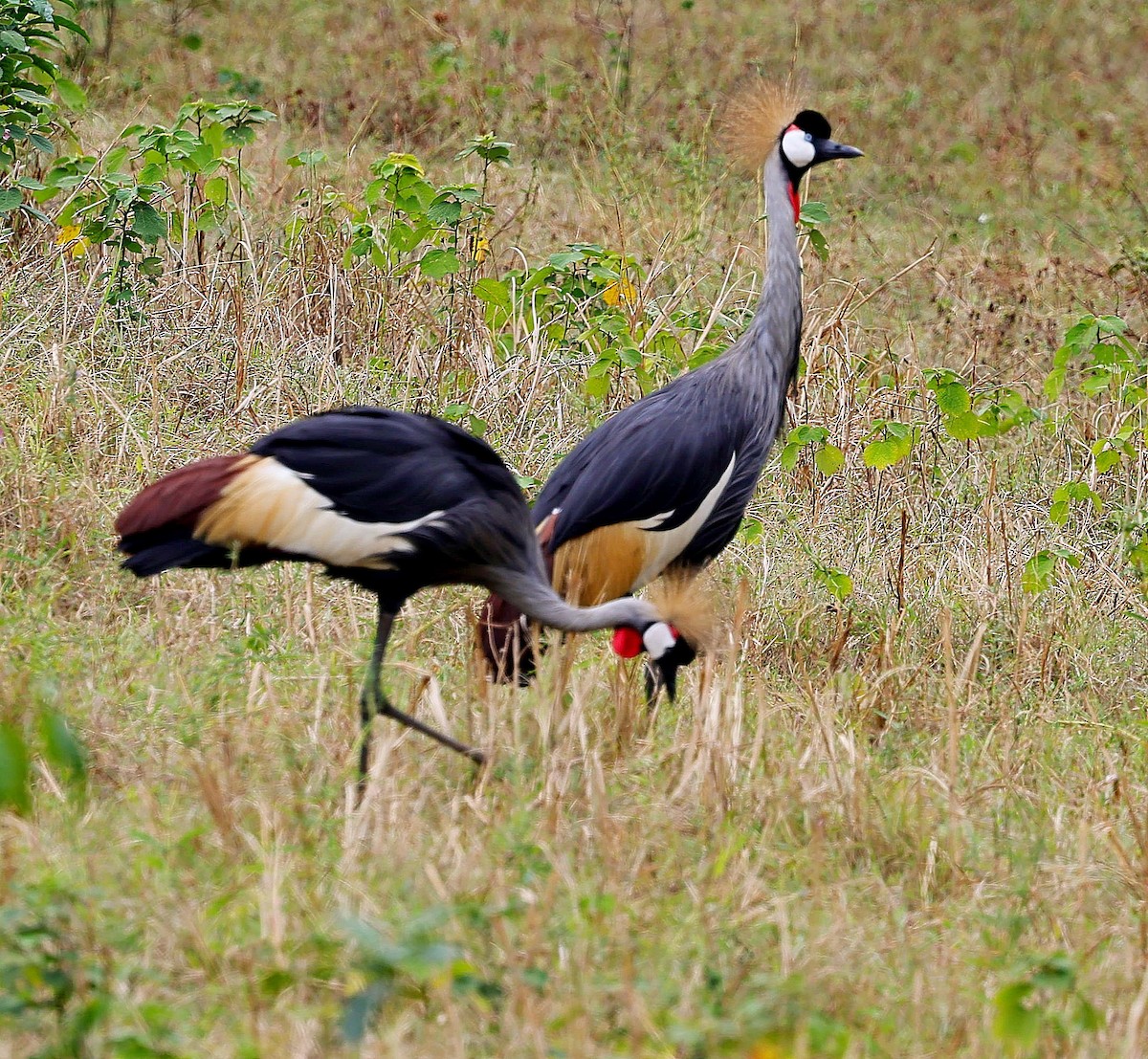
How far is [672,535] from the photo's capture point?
15.4 ft

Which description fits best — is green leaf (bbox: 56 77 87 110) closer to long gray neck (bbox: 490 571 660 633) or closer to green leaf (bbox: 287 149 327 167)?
green leaf (bbox: 287 149 327 167)

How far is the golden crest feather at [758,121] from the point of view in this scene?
5.45 metres

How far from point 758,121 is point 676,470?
1.51 meters

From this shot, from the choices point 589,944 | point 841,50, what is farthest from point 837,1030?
point 841,50

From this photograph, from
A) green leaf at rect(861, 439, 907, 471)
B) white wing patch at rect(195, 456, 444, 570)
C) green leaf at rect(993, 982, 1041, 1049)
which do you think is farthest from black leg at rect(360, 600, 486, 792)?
green leaf at rect(861, 439, 907, 471)

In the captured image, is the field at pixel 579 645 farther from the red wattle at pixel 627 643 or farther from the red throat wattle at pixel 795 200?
the red throat wattle at pixel 795 200

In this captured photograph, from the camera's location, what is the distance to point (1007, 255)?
26.0 ft

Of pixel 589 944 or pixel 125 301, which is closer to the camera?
pixel 589 944

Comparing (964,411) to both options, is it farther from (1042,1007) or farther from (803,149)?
(1042,1007)

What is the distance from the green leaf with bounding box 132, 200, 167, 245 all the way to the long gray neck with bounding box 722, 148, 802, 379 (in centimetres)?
204

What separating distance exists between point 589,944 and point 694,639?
1251 mm

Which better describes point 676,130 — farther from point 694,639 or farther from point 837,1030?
point 837,1030

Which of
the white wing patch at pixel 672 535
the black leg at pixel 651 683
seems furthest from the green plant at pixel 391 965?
the white wing patch at pixel 672 535

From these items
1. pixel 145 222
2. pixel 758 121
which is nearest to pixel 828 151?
pixel 758 121
